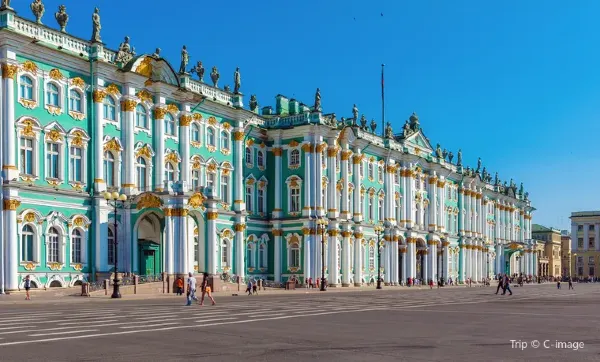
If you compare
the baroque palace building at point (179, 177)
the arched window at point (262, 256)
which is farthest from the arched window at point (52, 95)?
the arched window at point (262, 256)

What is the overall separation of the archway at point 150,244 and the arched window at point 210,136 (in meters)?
10.2

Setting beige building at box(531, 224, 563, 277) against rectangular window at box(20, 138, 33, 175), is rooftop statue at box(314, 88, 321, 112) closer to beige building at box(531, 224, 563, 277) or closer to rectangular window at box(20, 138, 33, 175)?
rectangular window at box(20, 138, 33, 175)

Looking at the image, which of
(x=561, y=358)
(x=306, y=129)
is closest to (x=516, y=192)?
(x=306, y=129)

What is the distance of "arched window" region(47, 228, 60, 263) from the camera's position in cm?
4738

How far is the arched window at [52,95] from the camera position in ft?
158

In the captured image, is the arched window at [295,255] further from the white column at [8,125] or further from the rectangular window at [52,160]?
the white column at [8,125]

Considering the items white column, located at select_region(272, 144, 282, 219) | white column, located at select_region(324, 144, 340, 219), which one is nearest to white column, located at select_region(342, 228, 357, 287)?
white column, located at select_region(324, 144, 340, 219)

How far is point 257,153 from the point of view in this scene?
2825 inches

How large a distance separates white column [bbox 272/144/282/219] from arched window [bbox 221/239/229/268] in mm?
8772

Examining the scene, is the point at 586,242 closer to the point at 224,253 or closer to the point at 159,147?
the point at 224,253

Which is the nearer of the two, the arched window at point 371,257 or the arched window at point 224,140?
the arched window at point 224,140

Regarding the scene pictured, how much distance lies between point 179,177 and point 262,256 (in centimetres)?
1565

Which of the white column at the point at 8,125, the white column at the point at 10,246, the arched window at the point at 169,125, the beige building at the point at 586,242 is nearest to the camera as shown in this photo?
the white column at the point at 10,246

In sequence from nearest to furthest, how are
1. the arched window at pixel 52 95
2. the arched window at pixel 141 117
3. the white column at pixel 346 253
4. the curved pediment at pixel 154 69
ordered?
the arched window at pixel 52 95 < the curved pediment at pixel 154 69 < the arched window at pixel 141 117 < the white column at pixel 346 253
